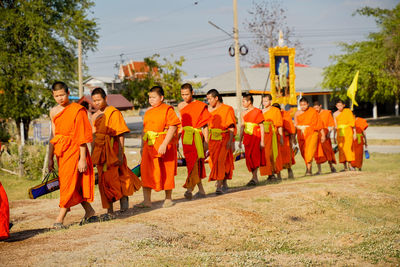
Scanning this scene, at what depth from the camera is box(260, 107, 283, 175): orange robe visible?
36.6 feet

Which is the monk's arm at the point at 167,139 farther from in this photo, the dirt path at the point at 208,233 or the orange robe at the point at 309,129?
the orange robe at the point at 309,129

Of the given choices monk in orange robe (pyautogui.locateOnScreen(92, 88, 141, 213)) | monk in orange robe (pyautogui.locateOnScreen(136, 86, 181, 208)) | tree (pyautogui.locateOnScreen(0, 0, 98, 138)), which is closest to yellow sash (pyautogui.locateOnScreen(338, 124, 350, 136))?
monk in orange robe (pyautogui.locateOnScreen(136, 86, 181, 208))

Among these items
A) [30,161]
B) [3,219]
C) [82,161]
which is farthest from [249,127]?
[30,161]

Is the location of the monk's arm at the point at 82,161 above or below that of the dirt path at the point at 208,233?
above

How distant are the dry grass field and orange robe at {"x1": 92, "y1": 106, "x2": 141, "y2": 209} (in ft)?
1.38

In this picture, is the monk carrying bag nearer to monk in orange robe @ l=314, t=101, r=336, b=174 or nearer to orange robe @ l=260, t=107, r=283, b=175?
orange robe @ l=260, t=107, r=283, b=175

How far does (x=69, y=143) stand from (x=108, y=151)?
874 millimetres

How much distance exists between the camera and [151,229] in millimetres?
6070

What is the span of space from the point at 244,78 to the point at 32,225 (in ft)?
112

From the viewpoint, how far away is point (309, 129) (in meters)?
12.6

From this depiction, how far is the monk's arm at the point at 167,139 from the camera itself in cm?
748

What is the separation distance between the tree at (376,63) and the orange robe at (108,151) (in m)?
25.6

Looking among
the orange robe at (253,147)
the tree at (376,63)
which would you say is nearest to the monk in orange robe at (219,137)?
the orange robe at (253,147)

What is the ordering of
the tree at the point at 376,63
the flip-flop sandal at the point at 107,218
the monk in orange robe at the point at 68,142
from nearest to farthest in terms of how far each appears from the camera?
the monk in orange robe at the point at 68,142, the flip-flop sandal at the point at 107,218, the tree at the point at 376,63
